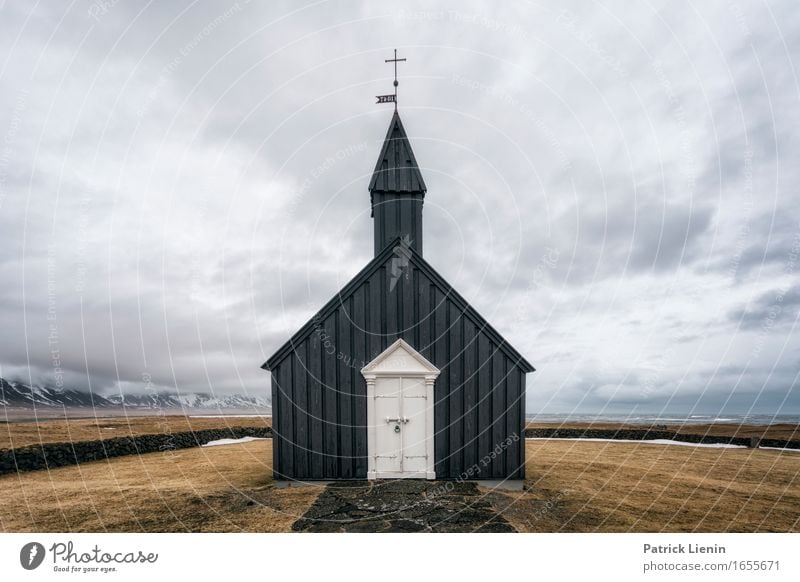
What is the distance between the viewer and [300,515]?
843 cm

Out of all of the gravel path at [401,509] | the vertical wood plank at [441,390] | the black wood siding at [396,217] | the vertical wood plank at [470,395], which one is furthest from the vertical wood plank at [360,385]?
the vertical wood plank at [470,395]

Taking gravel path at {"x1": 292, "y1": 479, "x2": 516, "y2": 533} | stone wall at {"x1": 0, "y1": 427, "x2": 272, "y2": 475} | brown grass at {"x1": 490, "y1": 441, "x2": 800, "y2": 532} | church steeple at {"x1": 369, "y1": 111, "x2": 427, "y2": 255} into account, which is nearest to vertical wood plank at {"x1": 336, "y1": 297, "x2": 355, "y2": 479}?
gravel path at {"x1": 292, "y1": 479, "x2": 516, "y2": 533}

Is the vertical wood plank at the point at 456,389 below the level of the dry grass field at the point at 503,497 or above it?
above

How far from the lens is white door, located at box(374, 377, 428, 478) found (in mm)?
11500

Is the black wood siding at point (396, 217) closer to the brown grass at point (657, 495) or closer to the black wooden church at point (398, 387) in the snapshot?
the black wooden church at point (398, 387)

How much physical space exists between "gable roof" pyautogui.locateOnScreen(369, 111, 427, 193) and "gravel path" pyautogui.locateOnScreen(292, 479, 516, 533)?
355 inches

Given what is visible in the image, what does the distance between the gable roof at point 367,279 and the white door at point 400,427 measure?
245 centimetres

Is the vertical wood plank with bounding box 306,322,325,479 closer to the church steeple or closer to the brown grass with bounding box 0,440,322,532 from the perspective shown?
the brown grass with bounding box 0,440,322,532

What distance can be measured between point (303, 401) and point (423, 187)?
7.77 meters

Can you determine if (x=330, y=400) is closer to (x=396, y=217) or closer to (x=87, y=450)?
(x=396, y=217)

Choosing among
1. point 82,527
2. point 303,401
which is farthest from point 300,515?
point 82,527

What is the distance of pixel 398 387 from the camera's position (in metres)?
11.7

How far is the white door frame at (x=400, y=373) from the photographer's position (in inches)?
455

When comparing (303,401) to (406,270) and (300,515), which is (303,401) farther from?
(406,270)
